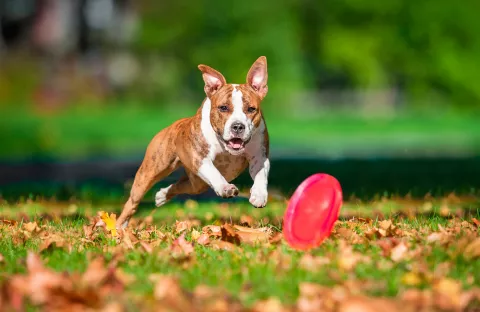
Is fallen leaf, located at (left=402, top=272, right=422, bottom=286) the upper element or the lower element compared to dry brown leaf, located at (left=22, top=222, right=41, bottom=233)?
upper

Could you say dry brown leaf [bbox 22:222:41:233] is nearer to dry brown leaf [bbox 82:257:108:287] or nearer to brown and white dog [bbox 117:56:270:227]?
Answer: brown and white dog [bbox 117:56:270:227]

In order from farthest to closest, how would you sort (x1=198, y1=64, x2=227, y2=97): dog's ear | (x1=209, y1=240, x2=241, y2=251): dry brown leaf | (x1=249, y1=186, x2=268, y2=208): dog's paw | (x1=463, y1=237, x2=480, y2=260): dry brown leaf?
1. (x1=198, y1=64, x2=227, y2=97): dog's ear
2. (x1=249, y1=186, x2=268, y2=208): dog's paw
3. (x1=209, y1=240, x2=241, y2=251): dry brown leaf
4. (x1=463, y1=237, x2=480, y2=260): dry brown leaf

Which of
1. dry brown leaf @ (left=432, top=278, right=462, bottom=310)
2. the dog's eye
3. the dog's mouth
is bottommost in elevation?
dry brown leaf @ (left=432, top=278, right=462, bottom=310)

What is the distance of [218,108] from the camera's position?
7160 mm

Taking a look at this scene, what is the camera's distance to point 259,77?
298 inches

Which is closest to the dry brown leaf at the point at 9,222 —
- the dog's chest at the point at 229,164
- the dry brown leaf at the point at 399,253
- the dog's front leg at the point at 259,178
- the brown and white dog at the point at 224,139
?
the brown and white dog at the point at 224,139

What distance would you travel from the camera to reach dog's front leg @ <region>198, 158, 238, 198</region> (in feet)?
22.8

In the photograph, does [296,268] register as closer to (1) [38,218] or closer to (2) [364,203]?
(1) [38,218]

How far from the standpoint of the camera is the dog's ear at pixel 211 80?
7445 mm

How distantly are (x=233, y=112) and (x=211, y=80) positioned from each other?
57 cm

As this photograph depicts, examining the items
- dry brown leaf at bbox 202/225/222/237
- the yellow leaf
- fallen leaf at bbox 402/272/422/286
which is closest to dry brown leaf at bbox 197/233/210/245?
dry brown leaf at bbox 202/225/222/237

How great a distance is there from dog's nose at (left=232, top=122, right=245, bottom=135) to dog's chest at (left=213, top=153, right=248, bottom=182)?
49cm

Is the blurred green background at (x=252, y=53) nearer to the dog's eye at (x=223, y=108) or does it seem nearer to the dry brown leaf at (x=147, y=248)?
the dog's eye at (x=223, y=108)

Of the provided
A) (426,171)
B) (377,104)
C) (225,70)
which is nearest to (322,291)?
(426,171)
